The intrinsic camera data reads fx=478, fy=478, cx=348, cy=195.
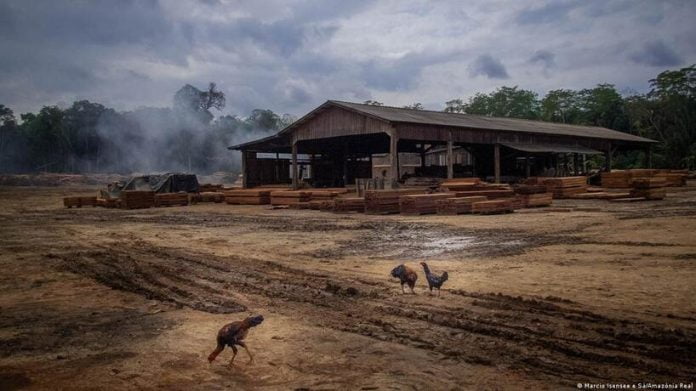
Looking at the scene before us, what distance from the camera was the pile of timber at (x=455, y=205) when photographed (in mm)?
16734

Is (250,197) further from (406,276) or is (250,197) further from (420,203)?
(406,276)

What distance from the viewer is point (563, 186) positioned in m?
23.7

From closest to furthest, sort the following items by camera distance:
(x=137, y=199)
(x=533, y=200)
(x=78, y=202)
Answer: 1. (x=533, y=200)
2. (x=137, y=199)
3. (x=78, y=202)

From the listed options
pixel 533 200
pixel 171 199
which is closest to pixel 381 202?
pixel 533 200

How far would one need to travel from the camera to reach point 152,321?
5.09m

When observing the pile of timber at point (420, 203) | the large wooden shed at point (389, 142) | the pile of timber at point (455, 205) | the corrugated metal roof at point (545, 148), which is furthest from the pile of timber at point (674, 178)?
the pile of timber at point (420, 203)

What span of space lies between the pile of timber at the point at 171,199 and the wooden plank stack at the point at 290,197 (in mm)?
6571

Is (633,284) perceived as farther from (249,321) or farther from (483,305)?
(249,321)

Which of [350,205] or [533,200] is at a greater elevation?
[533,200]

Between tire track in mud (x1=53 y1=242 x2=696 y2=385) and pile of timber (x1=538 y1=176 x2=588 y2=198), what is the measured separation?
19729 millimetres

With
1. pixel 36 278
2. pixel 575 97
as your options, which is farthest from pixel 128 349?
pixel 575 97

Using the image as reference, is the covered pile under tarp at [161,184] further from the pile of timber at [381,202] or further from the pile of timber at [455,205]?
the pile of timber at [455,205]

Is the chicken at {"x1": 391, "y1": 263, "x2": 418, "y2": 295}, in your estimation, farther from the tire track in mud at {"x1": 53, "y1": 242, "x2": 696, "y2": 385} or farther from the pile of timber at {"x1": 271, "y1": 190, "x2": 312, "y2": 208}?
the pile of timber at {"x1": 271, "y1": 190, "x2": 312, "y2": 208}

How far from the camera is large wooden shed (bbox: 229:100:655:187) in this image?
2434 cm
